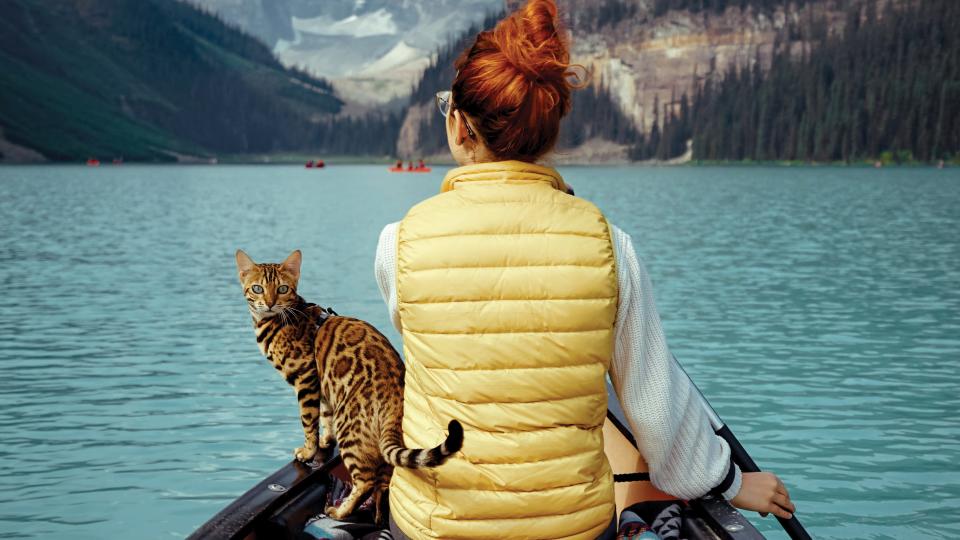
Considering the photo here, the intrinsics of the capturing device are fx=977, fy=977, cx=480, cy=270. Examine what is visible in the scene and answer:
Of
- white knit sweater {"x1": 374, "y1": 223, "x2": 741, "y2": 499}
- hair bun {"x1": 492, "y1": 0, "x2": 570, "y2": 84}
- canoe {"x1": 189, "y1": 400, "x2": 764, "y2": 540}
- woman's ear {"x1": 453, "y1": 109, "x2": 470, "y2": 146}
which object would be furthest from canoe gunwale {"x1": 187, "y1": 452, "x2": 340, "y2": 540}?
hair bun {"x1": 492, "y1": 0, "x2": 570, "y2": 84}

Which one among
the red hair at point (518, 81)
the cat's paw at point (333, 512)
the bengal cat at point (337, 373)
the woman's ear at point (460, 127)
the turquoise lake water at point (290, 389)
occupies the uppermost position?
the red hair at point (518, 81)

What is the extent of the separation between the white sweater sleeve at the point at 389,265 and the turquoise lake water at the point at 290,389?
22.9 feet

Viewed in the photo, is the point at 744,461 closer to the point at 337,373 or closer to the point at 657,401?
the point at 657,401

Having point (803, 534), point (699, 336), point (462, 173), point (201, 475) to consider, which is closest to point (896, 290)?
point (699, 336)

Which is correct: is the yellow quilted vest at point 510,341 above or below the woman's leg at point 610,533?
above

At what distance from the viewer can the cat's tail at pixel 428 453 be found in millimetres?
3084

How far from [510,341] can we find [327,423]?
2083 mm

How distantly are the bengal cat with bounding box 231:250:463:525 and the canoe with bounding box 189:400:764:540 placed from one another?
17cm

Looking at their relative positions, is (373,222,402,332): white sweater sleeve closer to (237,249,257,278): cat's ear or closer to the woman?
the woman

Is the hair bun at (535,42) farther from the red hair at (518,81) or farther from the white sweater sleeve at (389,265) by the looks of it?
the white sweater sleeve at (389,265)

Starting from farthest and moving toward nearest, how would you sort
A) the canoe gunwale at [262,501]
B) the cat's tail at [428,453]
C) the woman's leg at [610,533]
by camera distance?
the canoe gunwale at [262,501]
the woman's leg at [610,533]
the cat's tail at [428,453]

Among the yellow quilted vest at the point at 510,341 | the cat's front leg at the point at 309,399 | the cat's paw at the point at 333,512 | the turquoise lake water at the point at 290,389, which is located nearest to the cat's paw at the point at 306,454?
the cat's front leg at the point at 309,399

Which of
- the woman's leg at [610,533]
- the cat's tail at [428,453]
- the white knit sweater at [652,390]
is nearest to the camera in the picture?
the cat's tail at [428,453]

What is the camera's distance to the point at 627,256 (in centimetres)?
328
